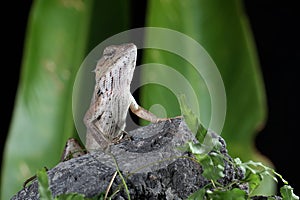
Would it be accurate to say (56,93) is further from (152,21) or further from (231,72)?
(231,72)

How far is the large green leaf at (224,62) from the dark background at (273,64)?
0.57 meters

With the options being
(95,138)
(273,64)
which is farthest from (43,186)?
(273,64)

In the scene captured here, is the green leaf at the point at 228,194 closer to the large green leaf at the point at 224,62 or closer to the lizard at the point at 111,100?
the lizard at the point at 111,100

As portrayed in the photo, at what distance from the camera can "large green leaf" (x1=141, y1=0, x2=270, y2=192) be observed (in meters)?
1.85

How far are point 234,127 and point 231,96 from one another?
10 centimetres

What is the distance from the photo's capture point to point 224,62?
6.36 ft

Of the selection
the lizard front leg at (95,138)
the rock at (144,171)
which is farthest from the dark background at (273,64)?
the rock at (144,171)

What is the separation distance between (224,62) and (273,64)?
2.29 ft

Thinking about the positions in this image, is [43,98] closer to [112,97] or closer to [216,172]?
[112,97]

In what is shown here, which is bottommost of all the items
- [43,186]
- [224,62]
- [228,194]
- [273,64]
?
[228,194]

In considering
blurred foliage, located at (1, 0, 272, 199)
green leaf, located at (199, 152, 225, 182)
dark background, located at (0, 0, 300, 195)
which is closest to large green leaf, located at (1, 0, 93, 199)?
blurred foliage, located at (1, 0, 272, 199)

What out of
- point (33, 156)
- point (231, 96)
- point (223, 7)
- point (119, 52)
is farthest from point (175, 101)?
point (119, 52)

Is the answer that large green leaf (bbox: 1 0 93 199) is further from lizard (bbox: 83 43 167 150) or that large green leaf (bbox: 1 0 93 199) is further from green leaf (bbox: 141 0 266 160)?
lizard (bbox: 83 43 167 150)

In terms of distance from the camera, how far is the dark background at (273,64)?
256cm
